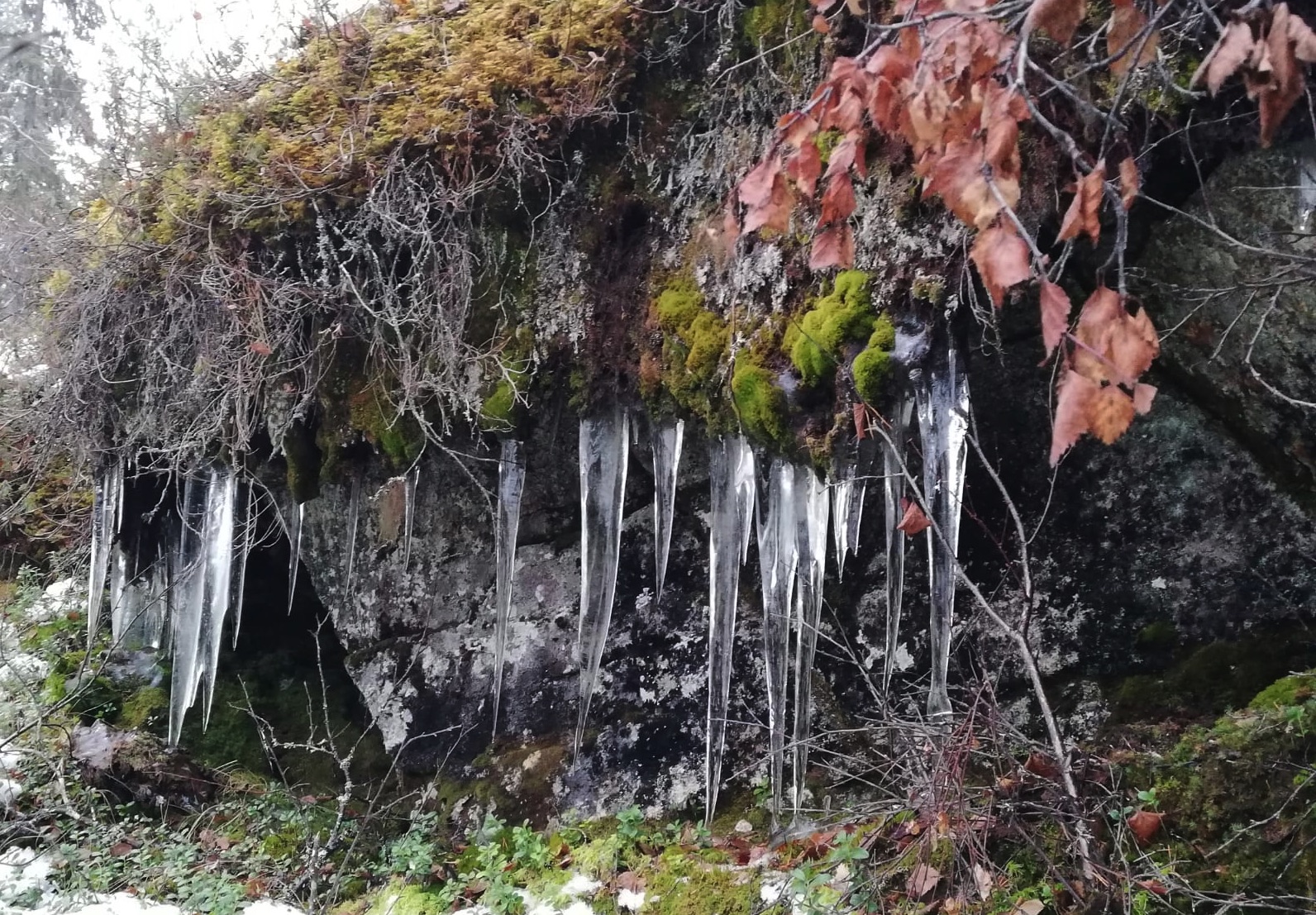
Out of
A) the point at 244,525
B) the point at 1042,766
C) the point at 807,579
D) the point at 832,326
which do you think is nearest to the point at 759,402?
the point at 832,326

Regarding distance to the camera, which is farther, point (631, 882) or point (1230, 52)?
point (631, 882)

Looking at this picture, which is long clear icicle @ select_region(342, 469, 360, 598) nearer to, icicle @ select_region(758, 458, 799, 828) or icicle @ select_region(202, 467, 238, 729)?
icicle @ select_region(202, 467, 238, 729)

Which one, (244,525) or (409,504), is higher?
(409,504)

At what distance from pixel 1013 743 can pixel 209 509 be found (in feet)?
13.3

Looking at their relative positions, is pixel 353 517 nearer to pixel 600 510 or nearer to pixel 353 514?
pixel 353 514

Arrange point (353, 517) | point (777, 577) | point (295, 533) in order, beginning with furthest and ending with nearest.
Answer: point (295, 533) → point (353, 517) → point (777, 577)

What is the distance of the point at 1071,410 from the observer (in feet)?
4.33

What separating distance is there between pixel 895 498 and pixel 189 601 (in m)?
3.79

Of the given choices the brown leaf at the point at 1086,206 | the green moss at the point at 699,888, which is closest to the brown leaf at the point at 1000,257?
the brown leaf at the point at 1086,206

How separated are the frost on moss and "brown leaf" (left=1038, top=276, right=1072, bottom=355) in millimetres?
1396

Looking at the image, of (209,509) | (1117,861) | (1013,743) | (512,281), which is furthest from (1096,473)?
(209,509)

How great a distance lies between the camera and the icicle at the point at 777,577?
3152 mm

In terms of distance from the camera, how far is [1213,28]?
2387 millimetres

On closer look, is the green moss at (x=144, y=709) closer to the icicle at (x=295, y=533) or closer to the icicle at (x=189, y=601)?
the icicle at (x=189, y=601)
